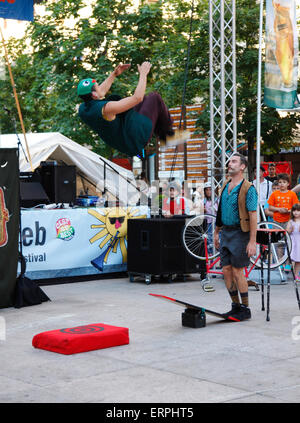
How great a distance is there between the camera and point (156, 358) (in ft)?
21.9

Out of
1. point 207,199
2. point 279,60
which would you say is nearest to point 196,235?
point 207,199

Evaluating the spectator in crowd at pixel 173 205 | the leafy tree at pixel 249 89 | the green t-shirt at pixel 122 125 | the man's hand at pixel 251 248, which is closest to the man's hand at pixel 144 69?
the green t-shirt at pixel 122 125

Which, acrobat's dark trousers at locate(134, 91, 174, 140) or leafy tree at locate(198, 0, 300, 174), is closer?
acrobat's dark trousers at locate(134, 91, 174, 140)

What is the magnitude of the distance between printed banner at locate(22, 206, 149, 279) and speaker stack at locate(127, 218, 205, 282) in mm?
572

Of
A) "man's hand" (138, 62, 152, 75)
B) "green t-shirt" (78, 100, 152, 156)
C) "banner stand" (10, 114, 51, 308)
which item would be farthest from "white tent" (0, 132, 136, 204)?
"green t-shirt" (78, 100, 152, 156)

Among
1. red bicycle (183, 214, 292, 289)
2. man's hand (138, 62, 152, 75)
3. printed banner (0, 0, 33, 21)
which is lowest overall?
red bicycle (183, 214, 292, 289)

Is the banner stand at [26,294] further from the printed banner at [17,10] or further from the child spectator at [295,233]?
the printed banner at [17,10]

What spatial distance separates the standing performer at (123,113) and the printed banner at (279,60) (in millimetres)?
7060

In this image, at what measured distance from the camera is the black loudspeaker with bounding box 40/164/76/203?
15836 mm

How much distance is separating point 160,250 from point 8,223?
315cm

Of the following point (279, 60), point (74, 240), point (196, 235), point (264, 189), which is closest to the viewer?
point (279, 60)

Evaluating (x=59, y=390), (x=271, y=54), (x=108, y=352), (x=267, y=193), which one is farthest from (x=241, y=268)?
(x=267, y=193)

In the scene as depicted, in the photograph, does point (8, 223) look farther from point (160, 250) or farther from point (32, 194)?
point (32, 194)

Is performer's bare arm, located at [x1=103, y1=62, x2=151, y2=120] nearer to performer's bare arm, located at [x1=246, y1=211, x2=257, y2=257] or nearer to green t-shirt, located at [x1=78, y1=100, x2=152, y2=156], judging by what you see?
green t-shirt, located at [x1=78, y1=100, x2=152, y2=156]
